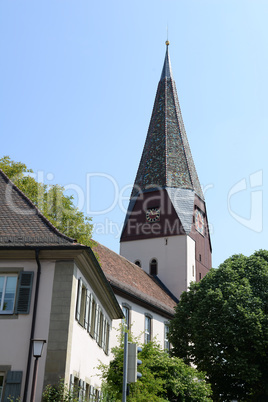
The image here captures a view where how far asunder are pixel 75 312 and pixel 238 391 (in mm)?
16551

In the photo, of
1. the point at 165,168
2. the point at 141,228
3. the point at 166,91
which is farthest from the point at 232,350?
the point at 166,91

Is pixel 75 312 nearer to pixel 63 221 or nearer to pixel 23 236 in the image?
pixel 23 236

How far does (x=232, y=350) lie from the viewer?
93.1 ft

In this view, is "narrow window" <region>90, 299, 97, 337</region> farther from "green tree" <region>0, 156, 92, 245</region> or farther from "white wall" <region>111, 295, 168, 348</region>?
"white wall" <region>111, 295, 168, 348</region>

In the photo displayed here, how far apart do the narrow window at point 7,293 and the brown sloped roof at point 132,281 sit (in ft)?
54.5

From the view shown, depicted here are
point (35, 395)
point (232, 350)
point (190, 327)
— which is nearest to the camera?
point (35, 395)

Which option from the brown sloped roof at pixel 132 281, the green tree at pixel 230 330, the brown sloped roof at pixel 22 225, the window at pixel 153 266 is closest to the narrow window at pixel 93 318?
the brown sloped roof at pixel 22 225

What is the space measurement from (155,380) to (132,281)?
21529mm

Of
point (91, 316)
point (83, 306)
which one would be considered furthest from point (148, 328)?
point (83, 306)

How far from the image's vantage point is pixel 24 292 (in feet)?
48.5

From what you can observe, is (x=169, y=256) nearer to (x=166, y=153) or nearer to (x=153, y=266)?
(x=153, y=266)

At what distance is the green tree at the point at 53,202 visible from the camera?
22516mm

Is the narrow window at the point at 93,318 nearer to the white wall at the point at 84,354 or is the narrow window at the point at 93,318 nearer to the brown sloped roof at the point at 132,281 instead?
the white wall at the point at 84,354

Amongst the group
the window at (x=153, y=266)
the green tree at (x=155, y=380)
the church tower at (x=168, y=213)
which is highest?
the church tower at (x=168, y=213)
